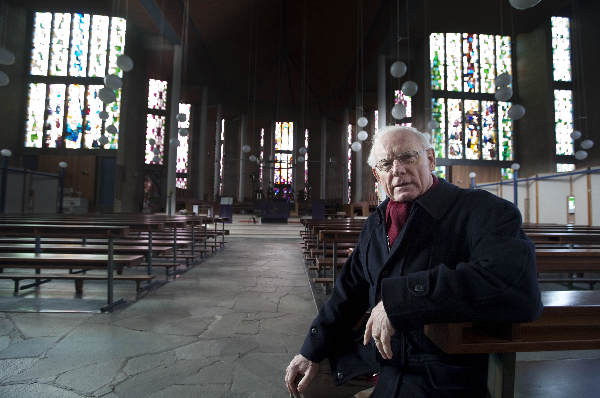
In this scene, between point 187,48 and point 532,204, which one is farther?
point 187,48

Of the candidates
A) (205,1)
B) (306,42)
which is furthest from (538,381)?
(306,42)

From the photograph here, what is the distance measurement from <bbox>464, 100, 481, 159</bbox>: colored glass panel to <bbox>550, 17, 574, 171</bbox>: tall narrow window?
113 inches

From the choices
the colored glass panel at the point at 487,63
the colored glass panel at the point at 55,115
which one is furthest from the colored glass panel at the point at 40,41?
the colored glass panel at the point at 487,63

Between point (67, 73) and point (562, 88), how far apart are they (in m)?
19.7

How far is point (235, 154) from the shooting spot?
1992 cm

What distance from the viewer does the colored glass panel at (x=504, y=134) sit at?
1353 centimetres

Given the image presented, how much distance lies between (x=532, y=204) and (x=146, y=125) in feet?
48.8

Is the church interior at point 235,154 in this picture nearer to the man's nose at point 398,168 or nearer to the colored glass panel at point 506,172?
the colored glass panel at point 506,172

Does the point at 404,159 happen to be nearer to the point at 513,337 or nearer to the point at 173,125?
the point at 513,337

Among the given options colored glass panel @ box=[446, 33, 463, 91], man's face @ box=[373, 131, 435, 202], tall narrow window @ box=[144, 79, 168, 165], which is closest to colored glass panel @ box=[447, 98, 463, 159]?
colored glass panel @ box=[446, 33, 463, 91]

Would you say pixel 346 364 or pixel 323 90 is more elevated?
pixel 323 90

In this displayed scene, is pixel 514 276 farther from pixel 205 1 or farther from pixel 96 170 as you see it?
pixel 96 170

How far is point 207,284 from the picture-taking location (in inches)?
125

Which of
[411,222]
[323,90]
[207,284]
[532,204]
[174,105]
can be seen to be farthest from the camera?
[323,90]
